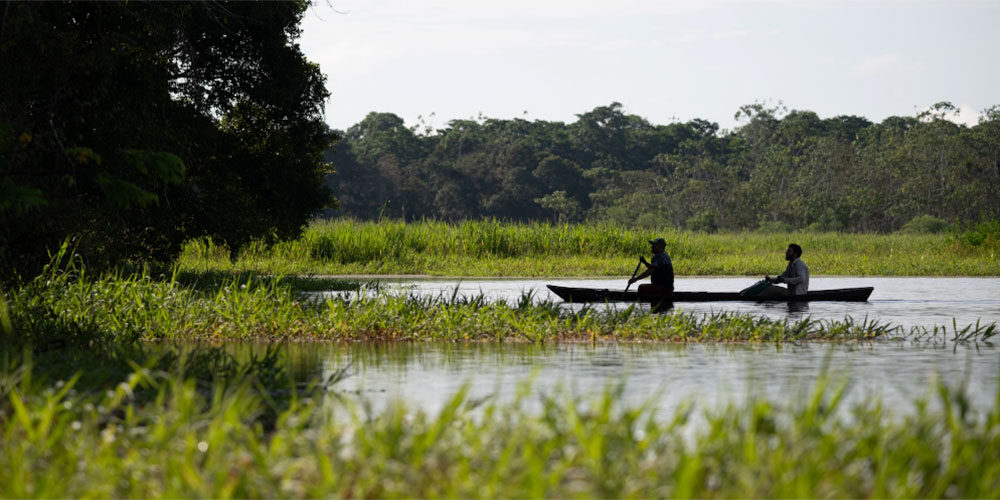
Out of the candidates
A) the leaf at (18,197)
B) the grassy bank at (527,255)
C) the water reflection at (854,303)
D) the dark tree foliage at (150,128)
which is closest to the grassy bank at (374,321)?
the water reflection at (854,303)

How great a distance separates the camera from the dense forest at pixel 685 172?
6162 centimetres

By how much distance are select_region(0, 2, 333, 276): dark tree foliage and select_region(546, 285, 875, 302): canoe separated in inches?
216

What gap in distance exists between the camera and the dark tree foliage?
12953mm

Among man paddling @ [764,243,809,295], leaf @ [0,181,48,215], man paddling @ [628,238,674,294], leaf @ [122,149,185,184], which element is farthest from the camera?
man paddling @ [764,243,809,295]

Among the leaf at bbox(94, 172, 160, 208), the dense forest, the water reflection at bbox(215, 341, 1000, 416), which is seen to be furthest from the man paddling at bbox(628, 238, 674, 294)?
the dense forest

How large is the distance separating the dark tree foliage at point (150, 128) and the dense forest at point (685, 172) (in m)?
31.3

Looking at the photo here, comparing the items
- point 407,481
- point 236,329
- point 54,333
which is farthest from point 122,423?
point 236,329

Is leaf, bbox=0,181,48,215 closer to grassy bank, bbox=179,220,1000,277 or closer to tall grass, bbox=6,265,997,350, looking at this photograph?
tall grass, bbox=6,265,997,350

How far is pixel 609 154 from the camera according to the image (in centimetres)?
7956

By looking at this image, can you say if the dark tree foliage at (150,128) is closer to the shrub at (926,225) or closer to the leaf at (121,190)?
the leaf at (121,190)

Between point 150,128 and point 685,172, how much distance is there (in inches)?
2309

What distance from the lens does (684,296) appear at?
2114 centimetres

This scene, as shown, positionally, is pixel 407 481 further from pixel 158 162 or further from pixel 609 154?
pixel 609 154

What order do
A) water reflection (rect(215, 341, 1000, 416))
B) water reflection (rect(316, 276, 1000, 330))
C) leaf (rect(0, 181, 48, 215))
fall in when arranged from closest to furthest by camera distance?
water reflection (rect(215, 341, 1000, 416))
leaf (rect(0, 181, 48, 215))
water reflection (rect(316, 276, 1000, 330))
